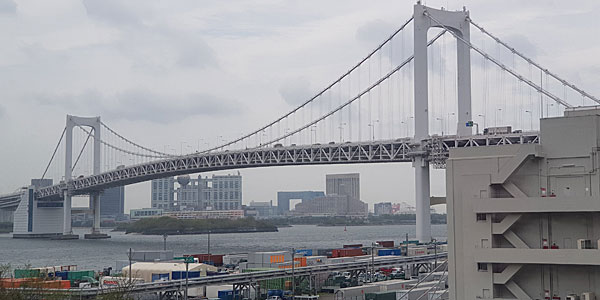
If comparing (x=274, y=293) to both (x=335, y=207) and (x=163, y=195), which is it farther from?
(x=335, y=207)

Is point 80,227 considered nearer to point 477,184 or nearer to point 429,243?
point 429,243

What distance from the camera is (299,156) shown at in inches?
2378

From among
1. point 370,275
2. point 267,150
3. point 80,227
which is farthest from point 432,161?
point 80,227

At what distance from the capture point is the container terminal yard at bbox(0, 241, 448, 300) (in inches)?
1023

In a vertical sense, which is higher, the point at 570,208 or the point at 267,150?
the point at 267,150

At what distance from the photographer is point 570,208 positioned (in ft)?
38.3

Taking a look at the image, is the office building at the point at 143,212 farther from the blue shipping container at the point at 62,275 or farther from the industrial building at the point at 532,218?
the industrial building at the point at 532,218

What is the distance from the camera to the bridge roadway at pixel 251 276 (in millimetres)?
26422

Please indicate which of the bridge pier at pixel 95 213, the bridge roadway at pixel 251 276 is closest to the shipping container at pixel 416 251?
the bridge roadway at pixel 251 276

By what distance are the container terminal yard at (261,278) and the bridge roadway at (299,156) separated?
619cm

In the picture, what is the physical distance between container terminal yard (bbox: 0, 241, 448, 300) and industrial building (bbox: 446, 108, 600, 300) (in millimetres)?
9150

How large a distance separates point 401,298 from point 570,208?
14.4 metres

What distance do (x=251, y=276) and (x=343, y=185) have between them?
165 m

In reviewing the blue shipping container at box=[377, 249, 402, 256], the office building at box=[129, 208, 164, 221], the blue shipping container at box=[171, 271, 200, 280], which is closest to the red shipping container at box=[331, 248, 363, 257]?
the blue shipping container at box=[377, 249, 402, 256]
